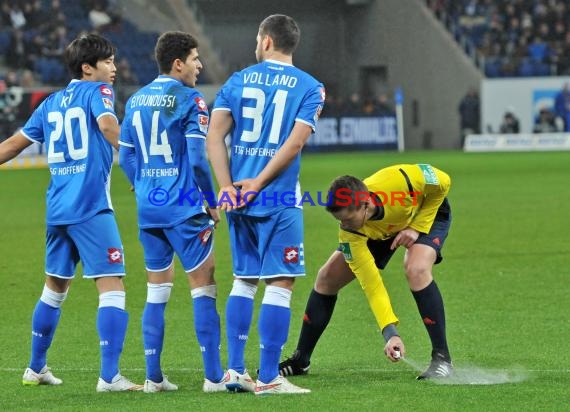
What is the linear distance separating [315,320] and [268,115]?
159 centimetres

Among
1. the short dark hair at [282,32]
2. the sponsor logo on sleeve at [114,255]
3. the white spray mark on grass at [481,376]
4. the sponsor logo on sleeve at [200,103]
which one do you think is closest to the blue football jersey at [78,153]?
the sponsor logo on sleeve at [114,255]

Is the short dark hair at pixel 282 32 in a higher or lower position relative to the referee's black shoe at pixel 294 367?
higher

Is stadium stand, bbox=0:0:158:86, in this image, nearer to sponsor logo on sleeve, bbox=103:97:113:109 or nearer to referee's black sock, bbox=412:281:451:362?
sponsor logo on sleeve, bbox=103:97:113:109

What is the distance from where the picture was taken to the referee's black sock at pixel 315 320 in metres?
7.46

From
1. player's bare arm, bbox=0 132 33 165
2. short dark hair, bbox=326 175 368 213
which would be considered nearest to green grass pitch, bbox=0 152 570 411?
short dark hair, bbox=326 175 368 213

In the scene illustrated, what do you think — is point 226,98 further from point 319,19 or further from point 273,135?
point 319,19

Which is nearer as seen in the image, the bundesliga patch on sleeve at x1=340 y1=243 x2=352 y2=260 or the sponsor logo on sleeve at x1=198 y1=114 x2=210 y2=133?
the sponsor logo on sleeve at x1=198 y1=114 x2=210 y2=133

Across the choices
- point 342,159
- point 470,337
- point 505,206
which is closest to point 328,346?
point 470,337

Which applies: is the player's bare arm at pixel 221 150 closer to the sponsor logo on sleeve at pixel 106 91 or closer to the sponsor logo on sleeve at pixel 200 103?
the sponsor logo on sleeve at pixel 200 103

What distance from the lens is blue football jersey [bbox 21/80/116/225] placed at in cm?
674

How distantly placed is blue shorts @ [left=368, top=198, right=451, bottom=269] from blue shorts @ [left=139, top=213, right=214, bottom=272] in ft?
3.93

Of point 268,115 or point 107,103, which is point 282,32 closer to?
point 268,115

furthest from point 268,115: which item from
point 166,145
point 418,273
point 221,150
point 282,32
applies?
point 418,273

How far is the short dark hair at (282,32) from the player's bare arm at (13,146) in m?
1.62
